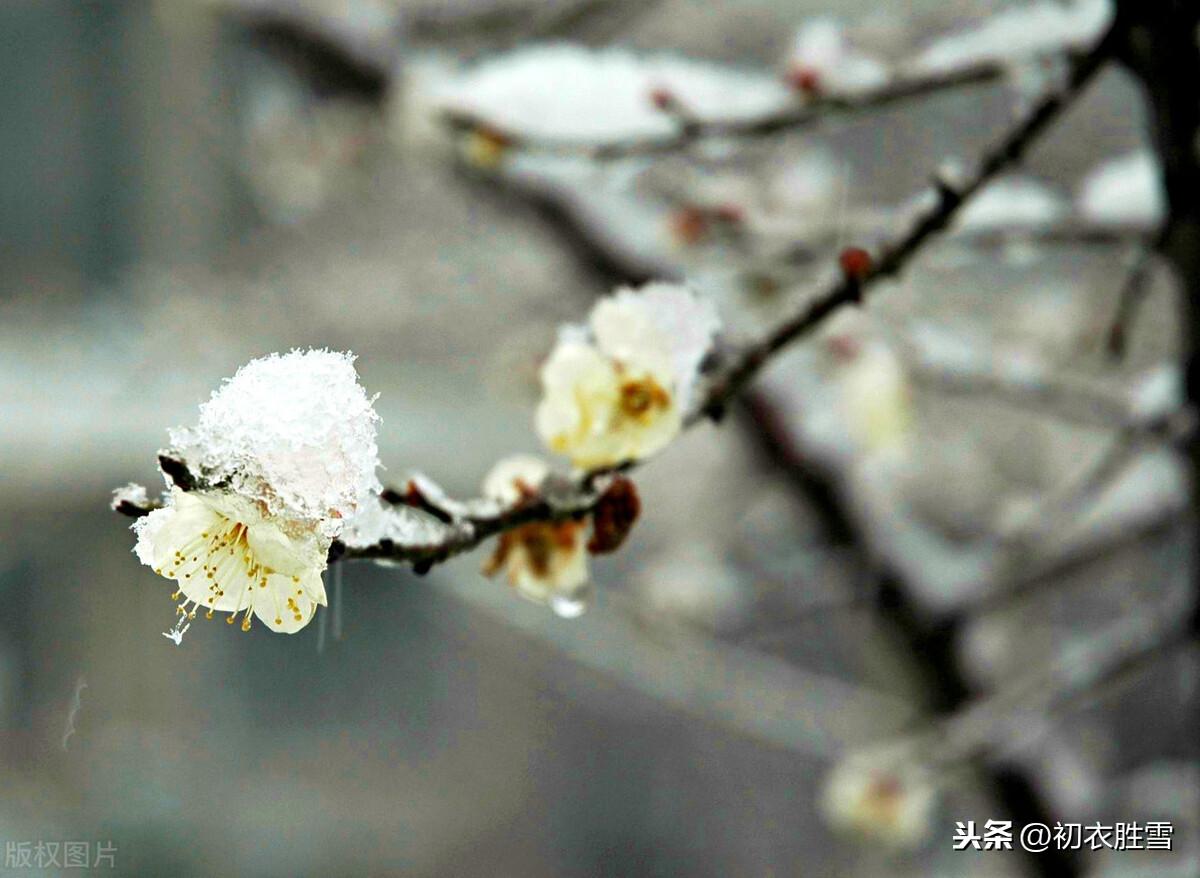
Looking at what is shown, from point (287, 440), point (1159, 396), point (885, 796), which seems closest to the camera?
point (287, 440)

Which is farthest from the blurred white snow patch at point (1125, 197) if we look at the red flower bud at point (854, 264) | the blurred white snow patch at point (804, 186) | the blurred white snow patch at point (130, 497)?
the blurred white snow patch at point (130, 497)

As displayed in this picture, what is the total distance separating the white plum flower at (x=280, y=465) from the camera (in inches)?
15.7

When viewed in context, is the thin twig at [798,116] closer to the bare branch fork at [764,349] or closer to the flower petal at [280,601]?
the bare branch fork at [764,349]

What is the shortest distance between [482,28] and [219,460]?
118 centimetres

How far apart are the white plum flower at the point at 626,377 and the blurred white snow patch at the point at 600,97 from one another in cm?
27

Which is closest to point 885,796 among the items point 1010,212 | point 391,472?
point 1010,212

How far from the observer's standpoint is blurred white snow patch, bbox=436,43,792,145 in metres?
0.83

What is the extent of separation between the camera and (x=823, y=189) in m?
2.08

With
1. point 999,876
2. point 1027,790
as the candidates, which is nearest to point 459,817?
point 999,876

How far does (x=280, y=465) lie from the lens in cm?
40

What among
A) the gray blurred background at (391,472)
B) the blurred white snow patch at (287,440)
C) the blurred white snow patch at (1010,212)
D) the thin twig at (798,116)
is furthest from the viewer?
the gray blurred background at (391,472)

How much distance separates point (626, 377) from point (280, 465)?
0.70 feet

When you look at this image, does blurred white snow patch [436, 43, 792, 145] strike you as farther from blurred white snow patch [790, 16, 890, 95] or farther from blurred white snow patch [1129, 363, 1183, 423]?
blurred white snow patch [1129, 363, 1183, 423]

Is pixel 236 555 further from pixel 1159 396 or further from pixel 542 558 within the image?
pixel 1159 396
